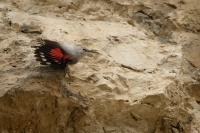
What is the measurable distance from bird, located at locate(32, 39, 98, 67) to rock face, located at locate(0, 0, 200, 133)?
0.04 metres

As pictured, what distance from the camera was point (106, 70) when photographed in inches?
60.4

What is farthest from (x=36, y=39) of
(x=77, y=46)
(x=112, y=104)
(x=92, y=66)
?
(x=112, y=104)

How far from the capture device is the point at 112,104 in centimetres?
139

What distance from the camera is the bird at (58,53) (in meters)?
1.46

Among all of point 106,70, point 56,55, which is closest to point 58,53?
point 56,55

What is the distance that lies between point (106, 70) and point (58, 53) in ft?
0.81

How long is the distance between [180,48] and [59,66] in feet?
2.30

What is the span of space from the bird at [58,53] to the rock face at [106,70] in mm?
42

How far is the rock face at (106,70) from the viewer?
137cm

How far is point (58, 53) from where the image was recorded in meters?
1.47

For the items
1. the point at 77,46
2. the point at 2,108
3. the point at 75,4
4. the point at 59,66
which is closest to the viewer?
the point at 2,108

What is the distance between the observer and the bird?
1.46m

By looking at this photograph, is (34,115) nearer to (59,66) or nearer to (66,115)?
(66,115)

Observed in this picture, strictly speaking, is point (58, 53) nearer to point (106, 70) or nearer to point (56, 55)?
point (56, 55)
